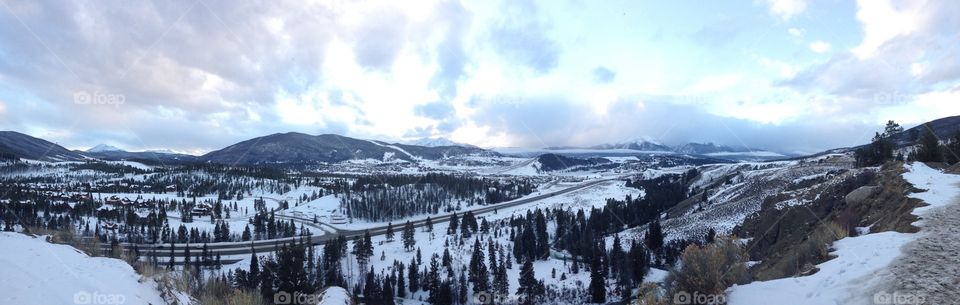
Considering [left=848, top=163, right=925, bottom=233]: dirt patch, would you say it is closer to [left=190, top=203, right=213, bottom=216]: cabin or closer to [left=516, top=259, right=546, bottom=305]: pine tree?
[left=516, top=259, right=546, bottom=305]: pine tree

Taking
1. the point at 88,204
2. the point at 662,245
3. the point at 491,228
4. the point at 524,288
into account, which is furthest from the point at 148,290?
the point at 88,204

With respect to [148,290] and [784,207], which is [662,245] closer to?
[784,207]

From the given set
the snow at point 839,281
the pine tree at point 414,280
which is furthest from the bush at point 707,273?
the pine tree at point 414,280

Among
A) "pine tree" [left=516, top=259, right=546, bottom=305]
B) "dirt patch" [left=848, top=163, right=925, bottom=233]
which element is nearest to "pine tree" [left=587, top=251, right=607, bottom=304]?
"pine tree" [left=516, top=259, right=546, bottom=305]

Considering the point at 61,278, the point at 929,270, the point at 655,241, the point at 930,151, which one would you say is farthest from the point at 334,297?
the point at 655,241

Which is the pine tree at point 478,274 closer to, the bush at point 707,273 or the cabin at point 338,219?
the bush at point 707,273

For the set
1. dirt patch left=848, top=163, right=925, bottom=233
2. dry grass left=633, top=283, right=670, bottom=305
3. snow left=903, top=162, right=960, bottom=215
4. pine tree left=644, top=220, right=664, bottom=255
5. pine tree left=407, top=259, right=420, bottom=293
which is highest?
snow left=903, top=162, right=960, bottom=215

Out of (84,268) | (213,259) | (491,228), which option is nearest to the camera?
(84,268)
